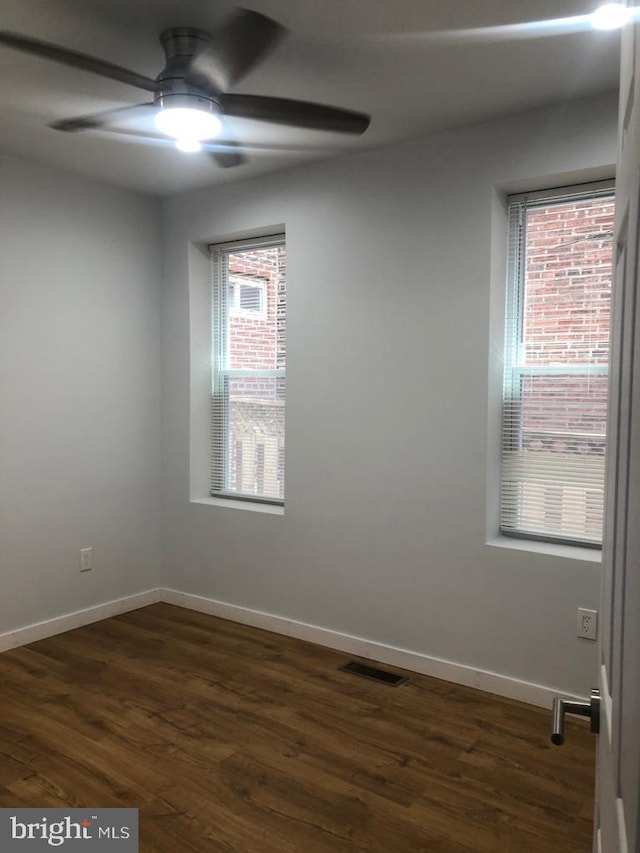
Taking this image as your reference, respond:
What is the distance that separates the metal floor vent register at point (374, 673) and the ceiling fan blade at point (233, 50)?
260cm

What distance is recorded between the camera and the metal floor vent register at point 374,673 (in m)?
3.13

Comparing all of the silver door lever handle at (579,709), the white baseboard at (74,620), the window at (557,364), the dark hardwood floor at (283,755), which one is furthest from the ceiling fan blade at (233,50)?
the white baseboard at (74,620)

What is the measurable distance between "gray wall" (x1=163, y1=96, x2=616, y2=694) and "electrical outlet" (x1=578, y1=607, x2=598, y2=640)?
4 cm

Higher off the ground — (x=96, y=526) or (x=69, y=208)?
(x=69, y=208)

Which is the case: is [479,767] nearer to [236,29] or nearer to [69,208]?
[236,29]

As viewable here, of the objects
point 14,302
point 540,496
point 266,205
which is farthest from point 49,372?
point 540,496

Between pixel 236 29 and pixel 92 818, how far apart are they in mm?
2470

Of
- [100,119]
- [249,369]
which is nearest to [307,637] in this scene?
[249,369]

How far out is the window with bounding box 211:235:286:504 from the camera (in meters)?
3.95

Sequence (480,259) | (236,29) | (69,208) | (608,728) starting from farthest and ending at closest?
(69,208) < (480,259) < (236,29) < (608,728)

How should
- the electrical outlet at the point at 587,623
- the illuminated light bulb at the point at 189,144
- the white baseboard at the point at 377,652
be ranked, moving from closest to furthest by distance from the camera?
the illuminated light bulb at the point at 189,144, the electrical outlet at the point at 587,623, the white baseboard at the point at 377,652

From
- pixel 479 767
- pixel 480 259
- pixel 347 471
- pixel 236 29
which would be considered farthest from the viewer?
pixel 347 471

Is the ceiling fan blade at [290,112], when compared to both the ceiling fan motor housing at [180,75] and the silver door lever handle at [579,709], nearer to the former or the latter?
the ceiling fan motor housing at [180,75]

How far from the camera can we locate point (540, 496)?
3.03 metres
